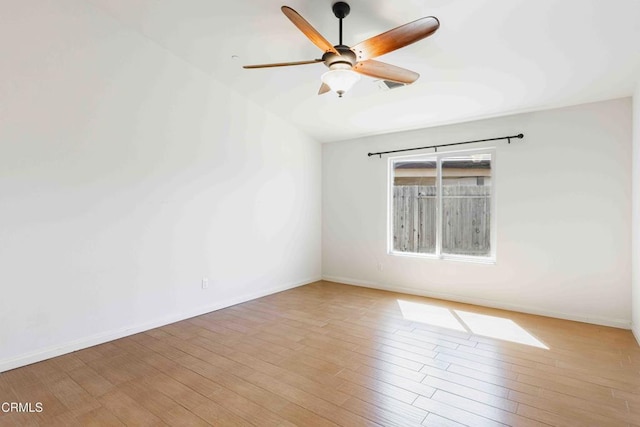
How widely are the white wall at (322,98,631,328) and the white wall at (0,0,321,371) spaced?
2.64 meters

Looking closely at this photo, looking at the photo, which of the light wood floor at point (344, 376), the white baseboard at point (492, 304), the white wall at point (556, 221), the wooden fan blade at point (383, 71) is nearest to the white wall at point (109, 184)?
the light wood floor at point (344, 376)

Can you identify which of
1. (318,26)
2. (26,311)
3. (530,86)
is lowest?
(26,311)

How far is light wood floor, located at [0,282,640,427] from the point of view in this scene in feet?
6.35

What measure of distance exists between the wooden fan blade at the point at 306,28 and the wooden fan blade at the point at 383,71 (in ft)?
0.87

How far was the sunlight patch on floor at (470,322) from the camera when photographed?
312cm

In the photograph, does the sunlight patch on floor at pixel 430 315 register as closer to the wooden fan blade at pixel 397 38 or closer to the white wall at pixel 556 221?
the white wall at pixel 556 221

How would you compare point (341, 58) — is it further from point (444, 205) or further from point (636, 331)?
point (636, 331)

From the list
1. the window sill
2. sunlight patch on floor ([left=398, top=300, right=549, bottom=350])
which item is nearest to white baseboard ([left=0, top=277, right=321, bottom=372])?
sunlight patch on floor ([left=398, top=300, right=549, bottom=350])

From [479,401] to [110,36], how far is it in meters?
4.25

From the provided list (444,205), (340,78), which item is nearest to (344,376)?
(340,78)

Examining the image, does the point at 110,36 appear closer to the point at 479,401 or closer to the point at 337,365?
the point at 337,365

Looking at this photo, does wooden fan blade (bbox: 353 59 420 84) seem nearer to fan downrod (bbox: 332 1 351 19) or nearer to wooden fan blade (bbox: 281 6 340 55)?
wooden fan blade (bbox: 281 6 340 55)

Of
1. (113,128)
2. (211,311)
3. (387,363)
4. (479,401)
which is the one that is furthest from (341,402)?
(113,128)

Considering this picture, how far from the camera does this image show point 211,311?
12.9 feet
